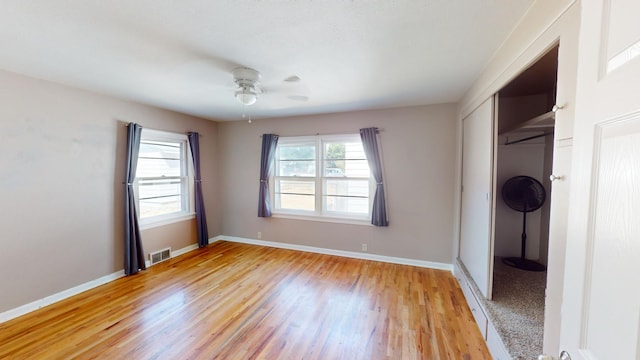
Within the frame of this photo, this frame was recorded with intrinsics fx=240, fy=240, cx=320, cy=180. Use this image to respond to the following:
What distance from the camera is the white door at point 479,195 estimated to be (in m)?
2.15

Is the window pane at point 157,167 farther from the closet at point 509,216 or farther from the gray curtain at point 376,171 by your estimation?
the closet at point 509,216

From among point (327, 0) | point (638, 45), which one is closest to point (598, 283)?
point (638, 45)

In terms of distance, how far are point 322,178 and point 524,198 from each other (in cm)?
273

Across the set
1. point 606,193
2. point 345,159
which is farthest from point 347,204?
point 606,193

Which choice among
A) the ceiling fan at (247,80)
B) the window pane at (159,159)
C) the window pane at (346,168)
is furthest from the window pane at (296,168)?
the ceiling fan at (247,80)

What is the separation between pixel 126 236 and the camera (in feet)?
10.5

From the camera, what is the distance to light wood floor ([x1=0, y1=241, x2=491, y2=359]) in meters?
1.92

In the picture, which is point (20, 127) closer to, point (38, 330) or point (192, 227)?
point (38, 330)

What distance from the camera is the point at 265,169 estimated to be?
14.4 feet

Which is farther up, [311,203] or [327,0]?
[327,0]

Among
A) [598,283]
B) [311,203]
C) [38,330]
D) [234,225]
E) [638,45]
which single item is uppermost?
[638,45]

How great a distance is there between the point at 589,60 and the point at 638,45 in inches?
8.0

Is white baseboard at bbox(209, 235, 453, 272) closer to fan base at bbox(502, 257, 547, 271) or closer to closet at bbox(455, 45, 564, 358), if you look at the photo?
closet at bbox(455, 45, 564, 358)

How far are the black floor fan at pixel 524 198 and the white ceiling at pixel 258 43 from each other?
1.31m
